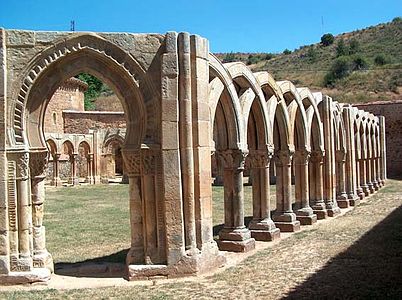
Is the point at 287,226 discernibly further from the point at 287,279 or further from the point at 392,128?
the point at 392,128

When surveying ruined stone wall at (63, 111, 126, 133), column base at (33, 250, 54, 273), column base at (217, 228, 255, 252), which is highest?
ruined stone wall at (63, 111, 126, 133)

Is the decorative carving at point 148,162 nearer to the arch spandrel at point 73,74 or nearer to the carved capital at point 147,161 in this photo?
the carved capital at point 147,161

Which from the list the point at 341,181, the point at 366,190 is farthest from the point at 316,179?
the point at 366,190

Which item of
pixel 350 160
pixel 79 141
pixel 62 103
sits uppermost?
pixel 62 103

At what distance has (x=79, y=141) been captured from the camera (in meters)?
35.5

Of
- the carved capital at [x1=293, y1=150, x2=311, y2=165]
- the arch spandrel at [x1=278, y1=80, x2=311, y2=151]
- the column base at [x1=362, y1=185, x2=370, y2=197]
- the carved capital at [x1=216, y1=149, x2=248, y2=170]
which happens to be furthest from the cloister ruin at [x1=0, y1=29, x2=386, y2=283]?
the column base at [x1=362, y1=185, x2=370, y2=197]

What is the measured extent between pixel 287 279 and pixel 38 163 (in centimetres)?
466

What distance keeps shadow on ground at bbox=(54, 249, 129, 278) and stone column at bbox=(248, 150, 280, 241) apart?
144 inches

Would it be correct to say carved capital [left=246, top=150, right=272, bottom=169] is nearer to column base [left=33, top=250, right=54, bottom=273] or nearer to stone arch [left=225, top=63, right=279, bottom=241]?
stone arch [left=225, top=63, right=279, bottom=241]

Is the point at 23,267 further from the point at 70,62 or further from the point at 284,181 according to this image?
the point at 284,181

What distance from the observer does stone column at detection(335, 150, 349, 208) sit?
1962 cm

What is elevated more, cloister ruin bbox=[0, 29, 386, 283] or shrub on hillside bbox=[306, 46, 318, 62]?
shrub on hillside bbox=[306, 46, 318, 62]

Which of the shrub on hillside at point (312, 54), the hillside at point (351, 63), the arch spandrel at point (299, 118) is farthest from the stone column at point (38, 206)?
the shrub on hillside at point (312, 54)

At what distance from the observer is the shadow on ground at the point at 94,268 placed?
9.06 m
